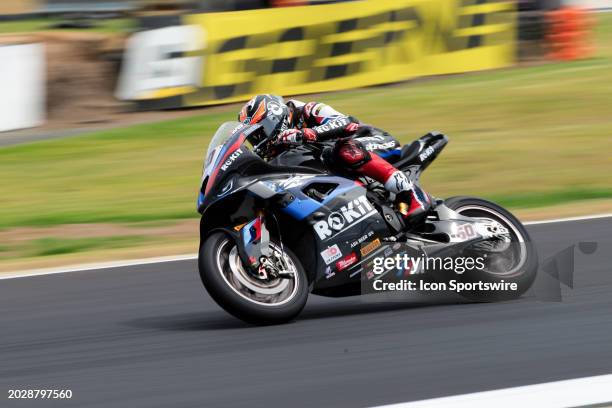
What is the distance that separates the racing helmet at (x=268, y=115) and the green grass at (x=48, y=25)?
13.4 metres

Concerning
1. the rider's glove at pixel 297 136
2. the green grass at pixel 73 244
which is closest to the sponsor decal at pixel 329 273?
the rider's glove at pixel 297 136

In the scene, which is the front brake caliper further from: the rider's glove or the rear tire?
the rear tire

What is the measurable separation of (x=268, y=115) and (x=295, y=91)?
423 inches

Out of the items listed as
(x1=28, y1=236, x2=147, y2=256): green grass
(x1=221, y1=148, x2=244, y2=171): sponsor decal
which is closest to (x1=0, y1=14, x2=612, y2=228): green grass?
(x1=28, y1=236, x2=147, y2=256): green grass

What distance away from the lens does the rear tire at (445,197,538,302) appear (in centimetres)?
637

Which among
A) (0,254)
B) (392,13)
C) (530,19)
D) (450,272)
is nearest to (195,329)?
(450,272)

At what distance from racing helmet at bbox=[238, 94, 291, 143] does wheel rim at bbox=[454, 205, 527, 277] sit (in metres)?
1.30

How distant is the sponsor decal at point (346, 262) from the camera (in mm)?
6105

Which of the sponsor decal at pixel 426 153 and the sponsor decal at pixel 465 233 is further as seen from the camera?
the sponsor decal at pixel 426 153

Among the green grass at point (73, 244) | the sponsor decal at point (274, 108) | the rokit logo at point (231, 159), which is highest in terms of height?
the sponsor decal at point (274, 108)

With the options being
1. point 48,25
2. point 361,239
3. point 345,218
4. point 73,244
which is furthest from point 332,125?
point 48,25

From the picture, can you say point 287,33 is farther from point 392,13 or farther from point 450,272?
point 450,272

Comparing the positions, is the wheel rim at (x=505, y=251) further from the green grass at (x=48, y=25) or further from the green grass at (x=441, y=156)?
the green grass at (x=48, y=25)

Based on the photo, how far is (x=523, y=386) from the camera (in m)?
4.66
